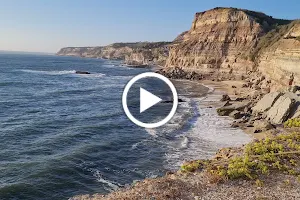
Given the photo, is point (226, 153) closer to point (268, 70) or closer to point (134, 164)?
point (134, 164)

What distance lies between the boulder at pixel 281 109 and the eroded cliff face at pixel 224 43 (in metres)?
42.4

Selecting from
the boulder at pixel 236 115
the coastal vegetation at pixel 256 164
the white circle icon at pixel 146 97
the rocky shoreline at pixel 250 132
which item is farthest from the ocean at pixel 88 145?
the coastal vegetation at pixel 256 164

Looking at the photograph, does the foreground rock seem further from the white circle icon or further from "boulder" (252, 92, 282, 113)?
"boulder" (252, 92, 282, 113)

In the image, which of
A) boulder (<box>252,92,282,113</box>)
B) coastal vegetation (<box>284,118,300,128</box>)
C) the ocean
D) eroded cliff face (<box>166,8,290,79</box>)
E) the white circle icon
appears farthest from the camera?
eroded cliff face (<box>166,8,290,79</box>)

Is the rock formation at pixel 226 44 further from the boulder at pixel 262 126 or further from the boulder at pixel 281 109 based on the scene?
the boulder at pixel 262 126

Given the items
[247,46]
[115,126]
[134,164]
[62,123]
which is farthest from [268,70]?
[134,164]

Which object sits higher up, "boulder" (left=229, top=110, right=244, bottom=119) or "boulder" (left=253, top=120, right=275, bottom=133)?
"boulder" (left=253, top=120, right=275, bottom=133)

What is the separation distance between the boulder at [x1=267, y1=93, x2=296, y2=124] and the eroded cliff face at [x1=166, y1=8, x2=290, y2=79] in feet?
139

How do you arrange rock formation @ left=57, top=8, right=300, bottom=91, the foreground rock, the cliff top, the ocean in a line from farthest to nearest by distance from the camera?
the cliff top < the foreground rock < rock formation @ left=57, top=8, right=300, bottom=91 < the ocean

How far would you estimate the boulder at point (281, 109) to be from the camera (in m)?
27.3

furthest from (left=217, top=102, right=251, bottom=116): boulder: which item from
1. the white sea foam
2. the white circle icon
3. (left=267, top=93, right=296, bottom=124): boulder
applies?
the white circle icon

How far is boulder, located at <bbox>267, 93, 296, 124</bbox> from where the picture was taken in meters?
27.3

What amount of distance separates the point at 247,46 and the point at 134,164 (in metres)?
65.5

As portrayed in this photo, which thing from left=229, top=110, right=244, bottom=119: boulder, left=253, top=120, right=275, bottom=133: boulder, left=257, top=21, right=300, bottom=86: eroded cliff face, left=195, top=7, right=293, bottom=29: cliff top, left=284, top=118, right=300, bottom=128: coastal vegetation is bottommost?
left=229, top=110, right=244, bottom=119: boulder
